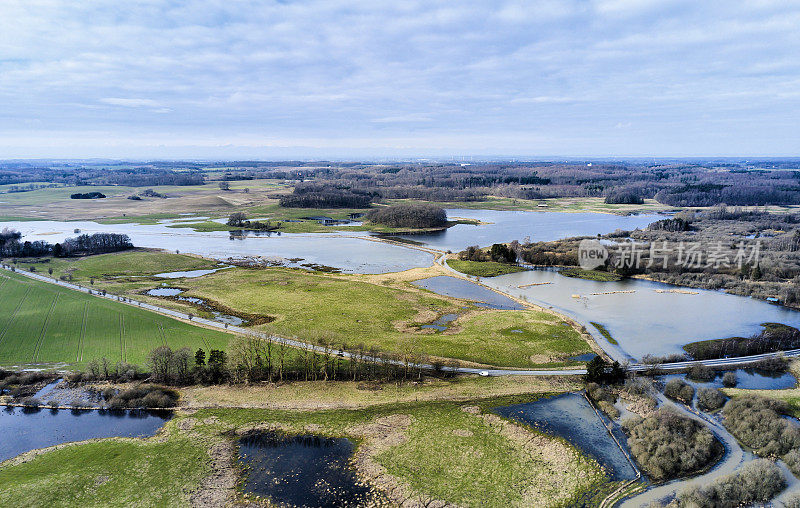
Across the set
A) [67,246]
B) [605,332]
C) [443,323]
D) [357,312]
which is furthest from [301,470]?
[67,246]

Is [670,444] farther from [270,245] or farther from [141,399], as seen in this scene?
[270,245]

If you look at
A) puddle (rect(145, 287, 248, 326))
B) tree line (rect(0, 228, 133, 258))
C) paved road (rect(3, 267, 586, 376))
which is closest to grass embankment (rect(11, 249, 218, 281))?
tree line (rect(0, 228, 133, 258))

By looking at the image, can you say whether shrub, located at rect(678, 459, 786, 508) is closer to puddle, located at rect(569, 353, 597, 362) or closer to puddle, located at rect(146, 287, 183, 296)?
puddle, located at rect(569, 353, 597, 362)

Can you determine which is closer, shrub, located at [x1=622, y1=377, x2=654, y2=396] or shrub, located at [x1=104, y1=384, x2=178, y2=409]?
shrub, located at [x1=104, y1=384, x2=178, y2=409]

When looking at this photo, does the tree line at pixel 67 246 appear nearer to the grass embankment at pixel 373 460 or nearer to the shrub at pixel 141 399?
the shrub at pixel 141 399

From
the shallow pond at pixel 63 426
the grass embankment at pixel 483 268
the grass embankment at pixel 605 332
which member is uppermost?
the grass embankment at pixel 483 268

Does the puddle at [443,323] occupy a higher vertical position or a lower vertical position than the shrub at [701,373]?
higher

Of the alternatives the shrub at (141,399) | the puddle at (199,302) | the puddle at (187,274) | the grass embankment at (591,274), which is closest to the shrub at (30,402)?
the shrub at (141,399)
